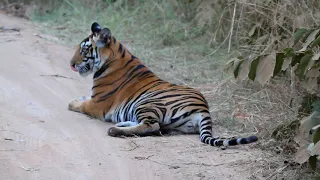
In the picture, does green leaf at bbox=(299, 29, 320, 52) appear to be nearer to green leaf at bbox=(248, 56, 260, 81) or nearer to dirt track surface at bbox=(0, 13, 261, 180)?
green leaf at bbox=(248, 56, 260, 81)

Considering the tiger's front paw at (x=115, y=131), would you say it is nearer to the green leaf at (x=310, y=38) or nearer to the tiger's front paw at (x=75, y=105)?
the tiger's front paw at (x=75, y=105)

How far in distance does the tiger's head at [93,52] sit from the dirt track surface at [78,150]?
17.4 inches

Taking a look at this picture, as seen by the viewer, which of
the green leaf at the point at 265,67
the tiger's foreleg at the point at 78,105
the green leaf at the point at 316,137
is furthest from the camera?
the tiger's foreleg at the point at 78,105

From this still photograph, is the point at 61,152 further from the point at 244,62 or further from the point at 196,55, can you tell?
the point at 196,55

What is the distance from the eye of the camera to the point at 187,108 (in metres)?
6.55

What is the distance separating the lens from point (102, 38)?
7.29 meters

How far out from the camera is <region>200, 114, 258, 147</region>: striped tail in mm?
5618

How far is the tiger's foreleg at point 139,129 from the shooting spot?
6.19 meters

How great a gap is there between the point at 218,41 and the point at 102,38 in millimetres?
3166

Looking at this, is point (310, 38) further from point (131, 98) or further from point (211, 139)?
point (131, 98)

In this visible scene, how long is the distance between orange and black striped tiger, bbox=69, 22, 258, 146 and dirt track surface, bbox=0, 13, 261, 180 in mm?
143

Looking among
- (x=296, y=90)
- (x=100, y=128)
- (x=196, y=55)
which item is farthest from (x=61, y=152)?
(x=196, y=55)

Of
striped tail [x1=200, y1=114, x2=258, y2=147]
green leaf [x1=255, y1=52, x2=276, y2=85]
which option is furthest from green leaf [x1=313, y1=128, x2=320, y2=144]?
striped tail [x1=200, y1=114, x2=258, y2=147]

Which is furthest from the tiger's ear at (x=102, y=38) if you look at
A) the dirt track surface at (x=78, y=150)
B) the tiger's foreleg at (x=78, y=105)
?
the dirt track surface at (x=78, y=150)
